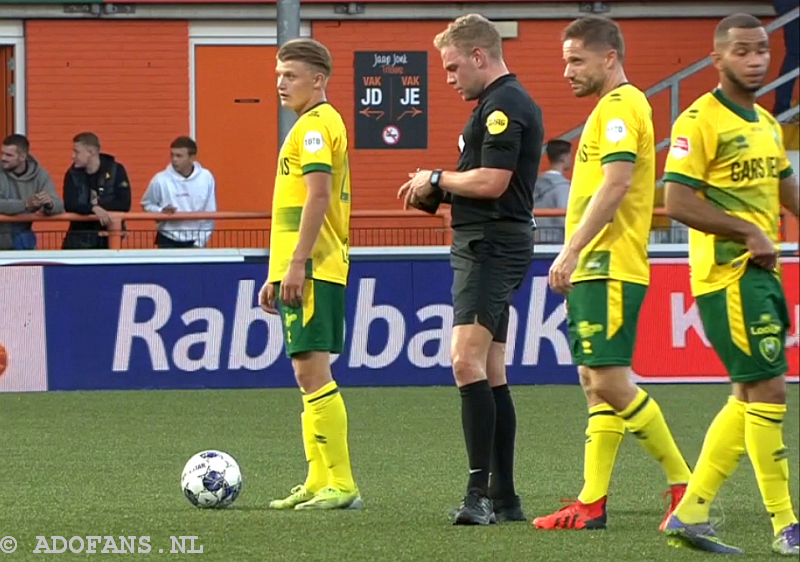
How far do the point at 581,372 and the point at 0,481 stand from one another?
2941 millimetres

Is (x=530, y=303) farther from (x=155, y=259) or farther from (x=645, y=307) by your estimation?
(x=155, y=259)

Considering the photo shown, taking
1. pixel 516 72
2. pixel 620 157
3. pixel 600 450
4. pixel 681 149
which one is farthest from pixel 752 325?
pixel 516 72

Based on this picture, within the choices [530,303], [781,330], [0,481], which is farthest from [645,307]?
[781,330]

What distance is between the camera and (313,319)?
295 inches

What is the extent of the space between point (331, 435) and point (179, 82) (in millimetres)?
12844

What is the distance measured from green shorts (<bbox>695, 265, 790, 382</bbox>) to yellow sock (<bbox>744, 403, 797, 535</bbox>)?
123 mm

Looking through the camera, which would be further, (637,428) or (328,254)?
(328,254)

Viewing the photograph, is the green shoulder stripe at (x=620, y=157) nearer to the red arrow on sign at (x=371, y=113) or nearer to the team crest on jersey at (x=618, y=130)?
the team crest on jersey at (x=618, y=130)

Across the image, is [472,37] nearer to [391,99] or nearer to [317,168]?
[317,168]

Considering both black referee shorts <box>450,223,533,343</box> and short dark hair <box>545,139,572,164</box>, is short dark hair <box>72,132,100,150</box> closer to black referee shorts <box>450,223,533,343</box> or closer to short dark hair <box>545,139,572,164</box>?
short dark hair <box>545,139,572,164</box>

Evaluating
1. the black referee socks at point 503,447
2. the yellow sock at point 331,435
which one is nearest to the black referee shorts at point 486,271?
the black referee socks at point 503,447

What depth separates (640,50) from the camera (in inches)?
809

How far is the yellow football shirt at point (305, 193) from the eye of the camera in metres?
7.40

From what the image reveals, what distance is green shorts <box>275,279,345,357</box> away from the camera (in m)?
7.50
